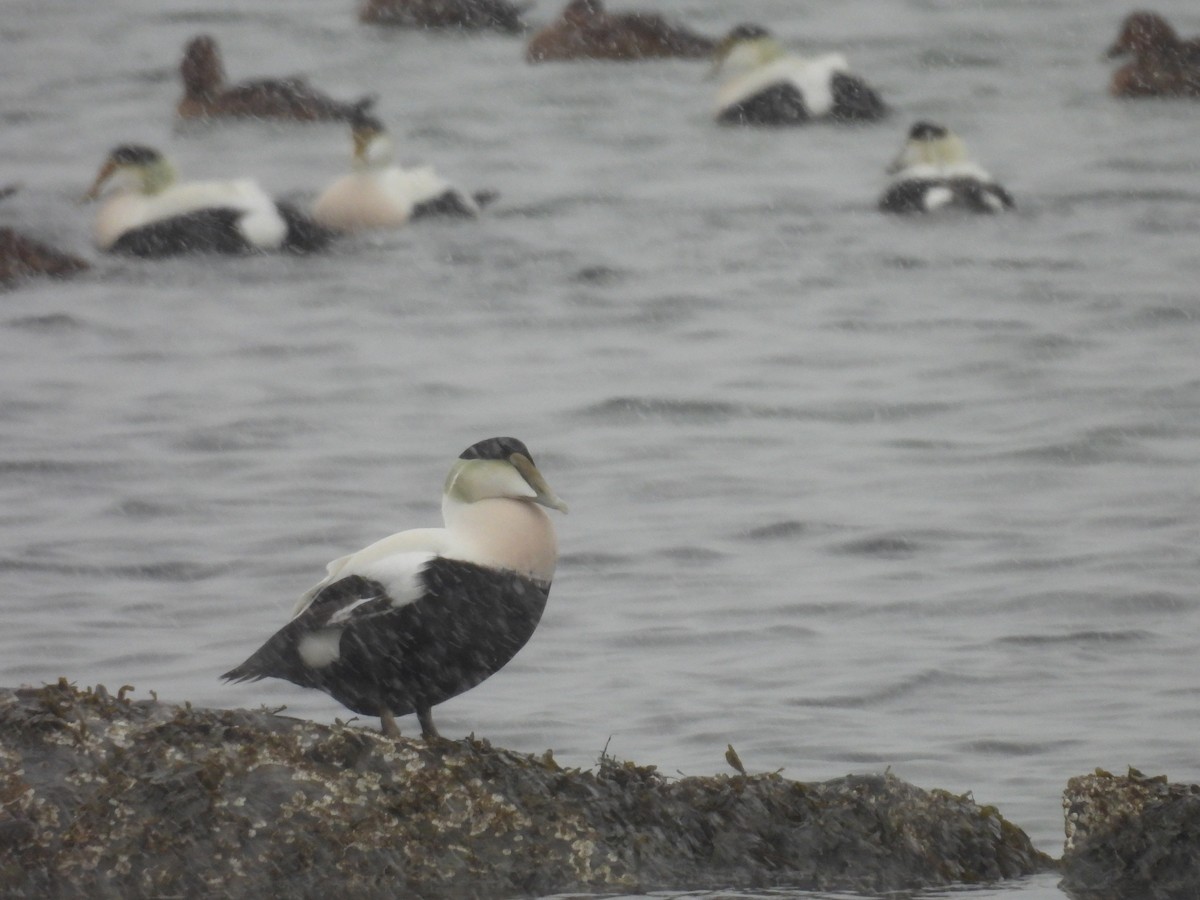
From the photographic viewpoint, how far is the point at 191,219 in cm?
1505

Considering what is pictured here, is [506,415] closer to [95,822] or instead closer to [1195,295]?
[1195,295]

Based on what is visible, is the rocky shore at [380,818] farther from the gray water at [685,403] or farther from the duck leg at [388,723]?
the gray water at [685,403]

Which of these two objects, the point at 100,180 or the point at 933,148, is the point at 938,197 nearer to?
the point at 933,148

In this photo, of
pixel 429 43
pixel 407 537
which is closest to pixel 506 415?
pixel 407 537

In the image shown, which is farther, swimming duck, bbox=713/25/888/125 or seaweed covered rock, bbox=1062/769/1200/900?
swimming duck, bbox=713/25/888/125

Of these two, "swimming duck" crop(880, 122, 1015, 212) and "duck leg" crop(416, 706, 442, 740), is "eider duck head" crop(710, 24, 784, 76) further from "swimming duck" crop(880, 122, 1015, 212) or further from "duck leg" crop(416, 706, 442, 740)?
"duck leg" crop(416, 706, 442, 740)

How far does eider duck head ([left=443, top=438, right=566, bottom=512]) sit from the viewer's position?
16.5 ft

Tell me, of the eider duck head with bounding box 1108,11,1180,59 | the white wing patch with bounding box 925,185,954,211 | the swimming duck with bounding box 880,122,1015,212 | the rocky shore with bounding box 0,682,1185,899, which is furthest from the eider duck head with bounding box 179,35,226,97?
the rocky shore with bounding box 0,682,1185,899

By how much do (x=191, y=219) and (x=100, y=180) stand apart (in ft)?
4.19

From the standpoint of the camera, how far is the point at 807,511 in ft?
34.6

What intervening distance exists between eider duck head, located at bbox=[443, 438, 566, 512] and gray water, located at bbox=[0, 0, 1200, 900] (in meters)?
1.65

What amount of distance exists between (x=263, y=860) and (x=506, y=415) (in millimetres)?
7950

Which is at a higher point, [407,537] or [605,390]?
[407,537]

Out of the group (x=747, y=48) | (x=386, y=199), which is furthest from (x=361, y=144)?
(x=747, y=48)
